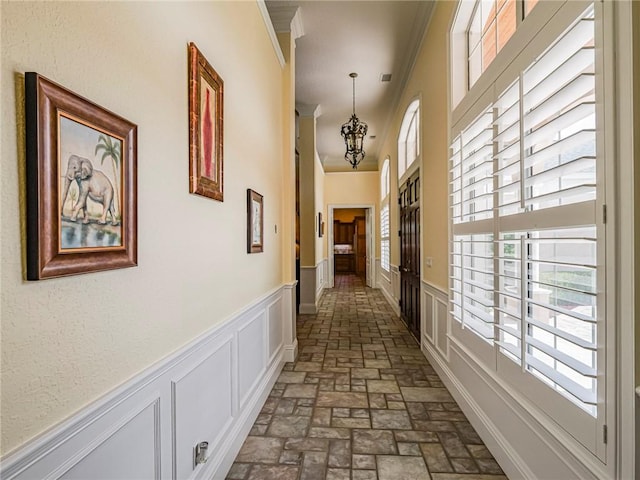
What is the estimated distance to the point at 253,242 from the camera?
2.46m

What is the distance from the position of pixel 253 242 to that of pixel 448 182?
1.69 meters

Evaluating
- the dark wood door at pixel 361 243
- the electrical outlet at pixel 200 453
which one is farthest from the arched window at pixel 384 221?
the electrical outlet at pixel 200 453

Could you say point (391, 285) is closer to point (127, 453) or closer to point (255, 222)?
point (255, 222)

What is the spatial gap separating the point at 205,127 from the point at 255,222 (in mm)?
959

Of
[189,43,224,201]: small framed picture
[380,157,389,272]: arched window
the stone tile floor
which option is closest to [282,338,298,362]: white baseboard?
the stone tile floor

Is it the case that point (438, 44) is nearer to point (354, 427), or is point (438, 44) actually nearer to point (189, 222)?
point (189, 222)

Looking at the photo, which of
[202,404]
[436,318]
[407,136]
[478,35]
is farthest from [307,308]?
[478,35]

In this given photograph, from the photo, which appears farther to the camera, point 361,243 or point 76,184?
point 361,243

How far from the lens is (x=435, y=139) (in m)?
3.29

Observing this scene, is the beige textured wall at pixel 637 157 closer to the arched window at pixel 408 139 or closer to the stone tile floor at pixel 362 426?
the stone tile floor at pixel 362 426

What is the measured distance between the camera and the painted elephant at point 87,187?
2.74 ft

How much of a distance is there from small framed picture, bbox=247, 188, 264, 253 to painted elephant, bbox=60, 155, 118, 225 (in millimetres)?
1383

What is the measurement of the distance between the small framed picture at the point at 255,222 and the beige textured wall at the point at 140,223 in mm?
221

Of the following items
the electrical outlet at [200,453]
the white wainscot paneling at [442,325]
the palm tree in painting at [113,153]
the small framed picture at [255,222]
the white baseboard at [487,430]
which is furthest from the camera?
the white wainscot paneling at [442,325]
